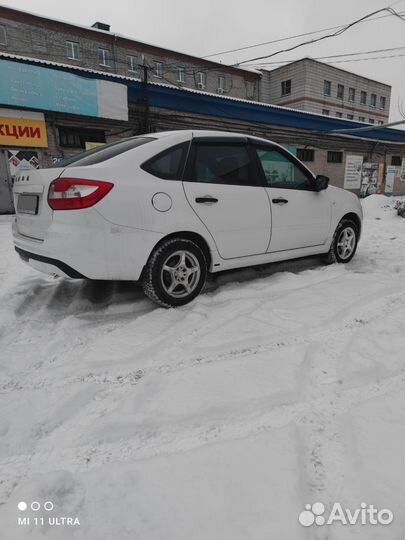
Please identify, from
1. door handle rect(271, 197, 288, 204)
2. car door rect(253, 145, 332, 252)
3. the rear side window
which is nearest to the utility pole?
car door rect(253, 145, 332, 252)

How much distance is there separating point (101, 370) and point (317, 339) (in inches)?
61.6

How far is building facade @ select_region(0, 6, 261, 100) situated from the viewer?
806 inches

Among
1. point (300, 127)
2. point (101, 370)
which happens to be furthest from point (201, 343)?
point (300, 127)

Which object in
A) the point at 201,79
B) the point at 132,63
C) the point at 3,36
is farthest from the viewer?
the point at 201,79

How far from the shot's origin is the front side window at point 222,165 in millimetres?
3178

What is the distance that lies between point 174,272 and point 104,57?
26551 mm

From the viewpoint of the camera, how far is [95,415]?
175 centimetres

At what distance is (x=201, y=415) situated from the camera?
174 centimetres

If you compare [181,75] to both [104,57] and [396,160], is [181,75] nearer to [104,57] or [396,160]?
[104,57]

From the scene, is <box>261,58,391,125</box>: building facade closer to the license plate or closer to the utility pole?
the utility pole

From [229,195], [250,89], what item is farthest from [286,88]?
[229,195]

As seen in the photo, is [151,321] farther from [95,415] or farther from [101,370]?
[95,415]

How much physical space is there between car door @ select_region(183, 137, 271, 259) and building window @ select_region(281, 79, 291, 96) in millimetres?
32647

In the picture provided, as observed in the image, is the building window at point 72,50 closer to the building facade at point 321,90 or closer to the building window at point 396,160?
the building facade at point 321,90
